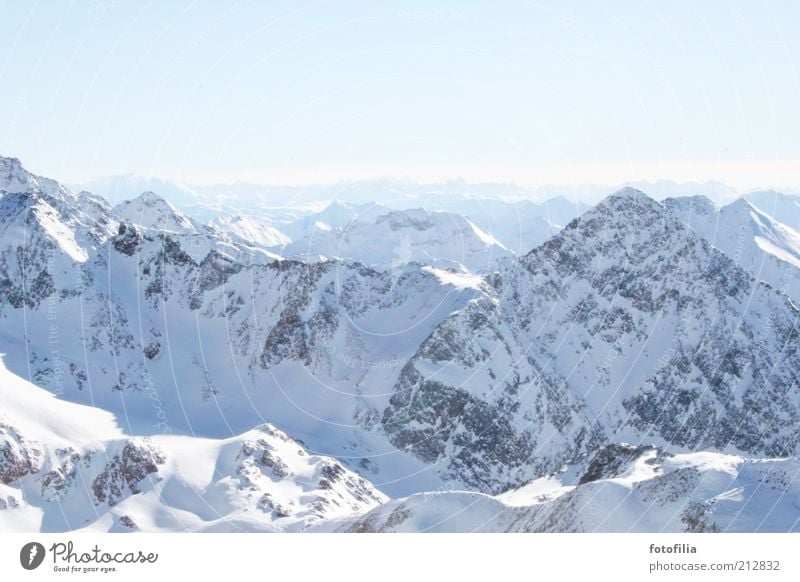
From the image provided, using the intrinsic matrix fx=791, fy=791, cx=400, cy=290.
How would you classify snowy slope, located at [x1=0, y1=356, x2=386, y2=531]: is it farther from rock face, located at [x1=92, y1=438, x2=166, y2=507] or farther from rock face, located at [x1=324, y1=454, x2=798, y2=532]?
rock face, located at [x1=324, y1=454, x2=798, y2=532]

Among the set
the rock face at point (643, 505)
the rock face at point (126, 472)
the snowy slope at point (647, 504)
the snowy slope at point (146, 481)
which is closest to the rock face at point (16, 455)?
the snowy slope at point (146, 481)

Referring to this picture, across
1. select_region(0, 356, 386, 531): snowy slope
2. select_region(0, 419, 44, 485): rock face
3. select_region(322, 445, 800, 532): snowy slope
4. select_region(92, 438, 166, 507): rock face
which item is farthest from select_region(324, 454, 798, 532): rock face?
select_region(0, 419, 44, 485): rock face

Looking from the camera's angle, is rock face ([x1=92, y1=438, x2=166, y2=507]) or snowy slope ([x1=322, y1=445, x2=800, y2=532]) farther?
rock face ([x1=92, y1=438, x2=166, y2=507])

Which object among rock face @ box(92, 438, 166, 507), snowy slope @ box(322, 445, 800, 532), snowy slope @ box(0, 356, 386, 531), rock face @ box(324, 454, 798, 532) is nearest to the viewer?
snowy slope @ box(322, 445, 800, 532)

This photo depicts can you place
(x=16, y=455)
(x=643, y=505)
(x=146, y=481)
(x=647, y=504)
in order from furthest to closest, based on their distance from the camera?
(x=146, y=481)
(x=16, y=455)
(x=643, y=505)
(x=647, y=504)

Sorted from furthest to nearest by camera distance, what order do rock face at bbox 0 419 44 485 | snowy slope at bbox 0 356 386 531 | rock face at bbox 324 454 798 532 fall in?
rock face at bbox 0 419 44 485
snowy slope at bbox 0 356 386 531
rock face at bbox 324 454 798 532

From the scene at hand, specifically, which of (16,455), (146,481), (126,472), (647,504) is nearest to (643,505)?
(647,504)

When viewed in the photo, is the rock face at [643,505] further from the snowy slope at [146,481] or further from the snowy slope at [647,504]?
the snowy slope at [146,481]

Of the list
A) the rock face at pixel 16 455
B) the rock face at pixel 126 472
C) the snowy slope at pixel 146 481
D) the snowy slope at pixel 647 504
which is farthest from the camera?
the rock face at pixel 126 472

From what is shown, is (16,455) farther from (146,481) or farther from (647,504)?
(647,504)

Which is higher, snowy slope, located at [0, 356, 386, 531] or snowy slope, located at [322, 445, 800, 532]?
snowy slope, located at [322, 445, 800, 532]

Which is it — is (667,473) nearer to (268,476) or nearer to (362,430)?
(268,476)

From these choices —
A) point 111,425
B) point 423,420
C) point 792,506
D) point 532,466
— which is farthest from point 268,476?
point 792,506
